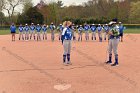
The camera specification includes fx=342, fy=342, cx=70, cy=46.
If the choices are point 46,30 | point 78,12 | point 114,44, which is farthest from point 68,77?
point 78,12

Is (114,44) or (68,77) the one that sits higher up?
(114,44)

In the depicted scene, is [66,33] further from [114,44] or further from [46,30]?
[46,30]

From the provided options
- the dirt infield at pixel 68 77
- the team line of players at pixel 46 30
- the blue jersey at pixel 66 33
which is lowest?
the dirt infield at pixel 68 77

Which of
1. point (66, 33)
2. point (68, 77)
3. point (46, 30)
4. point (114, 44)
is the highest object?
point (66, 33)

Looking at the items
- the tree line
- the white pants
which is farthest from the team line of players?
the tree line

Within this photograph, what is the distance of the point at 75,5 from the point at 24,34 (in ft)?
188

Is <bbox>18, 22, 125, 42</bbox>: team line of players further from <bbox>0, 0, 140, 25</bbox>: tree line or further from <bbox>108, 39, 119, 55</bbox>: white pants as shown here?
<bbox>0, 0, 140, 25</bbox>: tree line

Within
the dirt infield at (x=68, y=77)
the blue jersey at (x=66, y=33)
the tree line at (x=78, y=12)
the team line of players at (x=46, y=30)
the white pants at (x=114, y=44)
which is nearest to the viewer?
the dirt infield at (x=68, y=77)

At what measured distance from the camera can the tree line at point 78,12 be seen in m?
72.2

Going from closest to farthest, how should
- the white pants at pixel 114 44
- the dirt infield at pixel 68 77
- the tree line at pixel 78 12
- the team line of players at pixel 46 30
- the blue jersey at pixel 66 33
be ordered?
the dirt infield at pixel 68 77
the white pants at pixel 114 44
the blue jersey at pixel 66 33
the team line of players at pixel 46 30
the tree line at pixel 78 12

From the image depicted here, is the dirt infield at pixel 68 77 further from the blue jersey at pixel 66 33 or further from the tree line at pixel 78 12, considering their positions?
the tree line at pixel 78 12

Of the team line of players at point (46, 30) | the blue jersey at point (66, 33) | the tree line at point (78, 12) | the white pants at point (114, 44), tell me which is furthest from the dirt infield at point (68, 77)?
the tree line at point (78, 12)

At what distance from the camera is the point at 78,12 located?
294 ft

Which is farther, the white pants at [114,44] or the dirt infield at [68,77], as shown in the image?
the white pants at [114,44]
